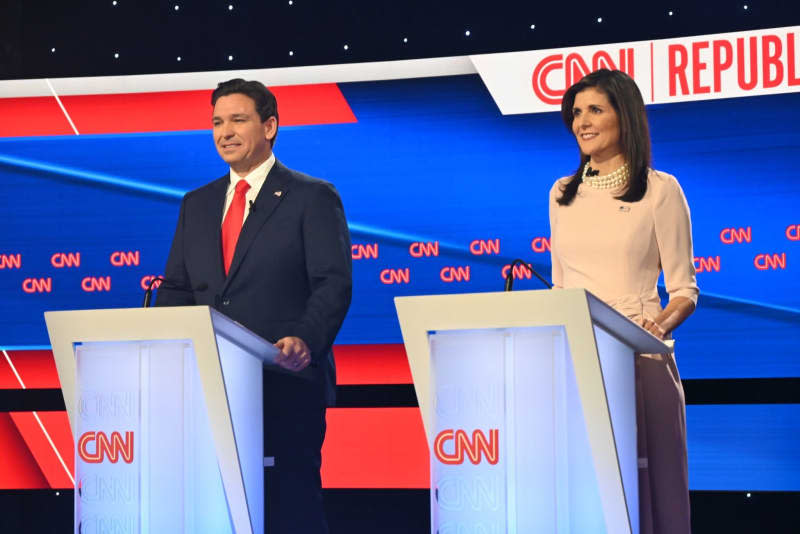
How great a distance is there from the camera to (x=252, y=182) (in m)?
3.26

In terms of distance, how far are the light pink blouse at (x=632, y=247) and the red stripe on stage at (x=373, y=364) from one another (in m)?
1.98

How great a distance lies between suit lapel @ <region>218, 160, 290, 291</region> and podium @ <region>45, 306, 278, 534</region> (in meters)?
0.54

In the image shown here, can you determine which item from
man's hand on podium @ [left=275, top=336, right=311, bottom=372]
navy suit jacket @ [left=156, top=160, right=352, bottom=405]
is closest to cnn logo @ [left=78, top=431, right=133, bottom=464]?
man's hand on podium @ [left=275, top=336, right=311, bottom=372]

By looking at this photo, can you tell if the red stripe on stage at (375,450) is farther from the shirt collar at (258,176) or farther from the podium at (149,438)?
the podium at (149,438)

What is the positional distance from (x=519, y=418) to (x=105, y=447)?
3.23 ft

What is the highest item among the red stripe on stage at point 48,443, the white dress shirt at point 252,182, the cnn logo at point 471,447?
the white dress shirt at point 252,182

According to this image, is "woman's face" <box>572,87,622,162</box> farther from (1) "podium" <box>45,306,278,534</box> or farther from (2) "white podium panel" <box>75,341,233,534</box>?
(2) "white podium panel" <box>75,341,233,534</box>

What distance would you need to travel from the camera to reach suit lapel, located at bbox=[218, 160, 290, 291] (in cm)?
309

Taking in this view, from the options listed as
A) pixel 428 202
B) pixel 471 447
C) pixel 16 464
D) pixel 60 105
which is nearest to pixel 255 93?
pixel 471 447

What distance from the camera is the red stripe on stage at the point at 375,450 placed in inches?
189

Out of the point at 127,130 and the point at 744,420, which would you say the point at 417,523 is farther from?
the point at 127,130

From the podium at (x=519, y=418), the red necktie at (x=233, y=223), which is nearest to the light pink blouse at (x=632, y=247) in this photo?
the podium at (x=519, y=418)

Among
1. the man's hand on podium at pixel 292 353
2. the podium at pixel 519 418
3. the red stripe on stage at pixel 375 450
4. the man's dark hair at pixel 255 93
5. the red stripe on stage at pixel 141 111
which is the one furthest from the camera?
the red stripe on stage at pixel 141 111

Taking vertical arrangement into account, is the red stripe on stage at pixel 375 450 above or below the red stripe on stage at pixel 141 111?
below
